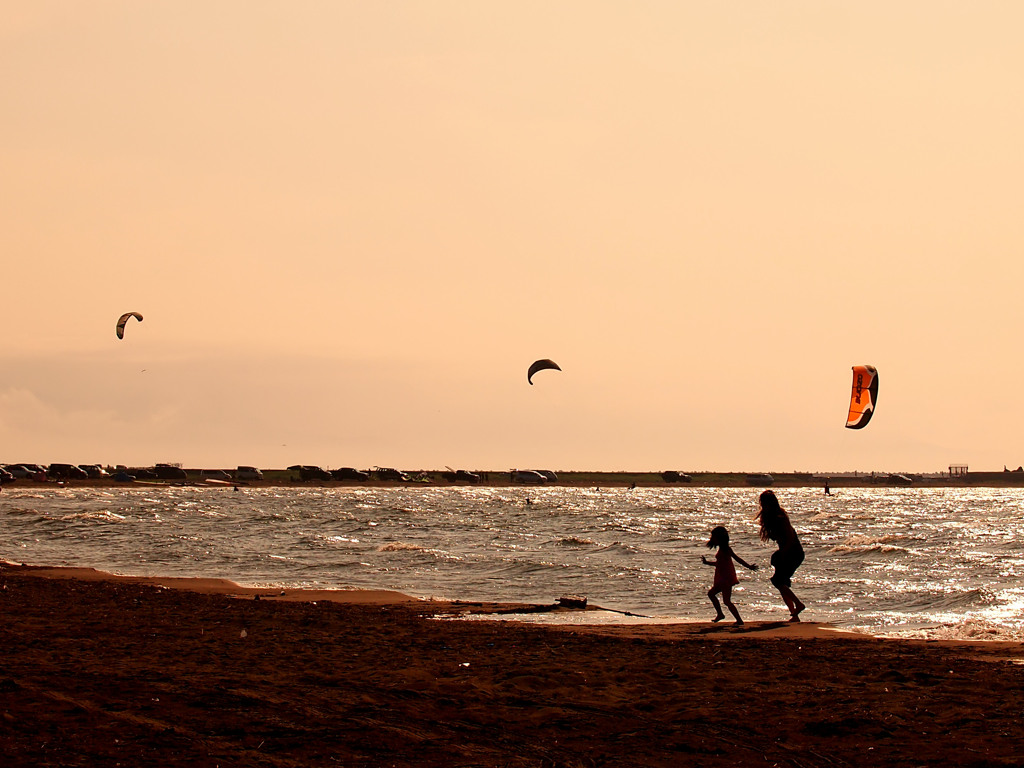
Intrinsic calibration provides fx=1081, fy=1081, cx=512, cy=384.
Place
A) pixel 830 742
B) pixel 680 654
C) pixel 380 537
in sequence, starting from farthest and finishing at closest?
pixel 380 537 < pixel 680 654 < pixel 830 742

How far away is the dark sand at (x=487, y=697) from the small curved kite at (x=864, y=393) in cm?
1710

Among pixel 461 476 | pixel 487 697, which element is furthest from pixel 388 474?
pixel 487 697

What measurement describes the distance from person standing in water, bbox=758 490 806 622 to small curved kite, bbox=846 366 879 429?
15.5 m

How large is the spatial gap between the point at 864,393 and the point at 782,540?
1661 cm

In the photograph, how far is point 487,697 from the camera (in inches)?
320

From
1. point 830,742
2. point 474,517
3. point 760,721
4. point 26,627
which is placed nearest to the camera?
point 830,742

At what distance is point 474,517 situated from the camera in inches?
2356

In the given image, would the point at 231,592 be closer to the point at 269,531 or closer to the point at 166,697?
the point at 166,697

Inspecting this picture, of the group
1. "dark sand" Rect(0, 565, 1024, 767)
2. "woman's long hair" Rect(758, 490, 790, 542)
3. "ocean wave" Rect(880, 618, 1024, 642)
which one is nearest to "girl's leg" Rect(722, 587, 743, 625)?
"woman's long hair" Rect(758, 490, 790, 542)

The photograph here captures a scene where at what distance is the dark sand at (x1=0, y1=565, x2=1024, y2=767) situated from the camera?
6.48 meters

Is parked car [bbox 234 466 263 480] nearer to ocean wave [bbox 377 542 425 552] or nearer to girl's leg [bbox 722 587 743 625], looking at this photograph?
ocean wave [bbox 377 542 425 552]

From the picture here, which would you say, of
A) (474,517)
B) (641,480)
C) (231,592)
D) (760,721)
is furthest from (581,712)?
(641,480)

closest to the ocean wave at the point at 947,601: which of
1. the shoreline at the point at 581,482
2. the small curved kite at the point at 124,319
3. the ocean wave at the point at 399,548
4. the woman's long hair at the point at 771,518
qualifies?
the woman's long hair at the point at 771,518

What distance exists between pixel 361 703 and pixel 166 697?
1.37 metres
